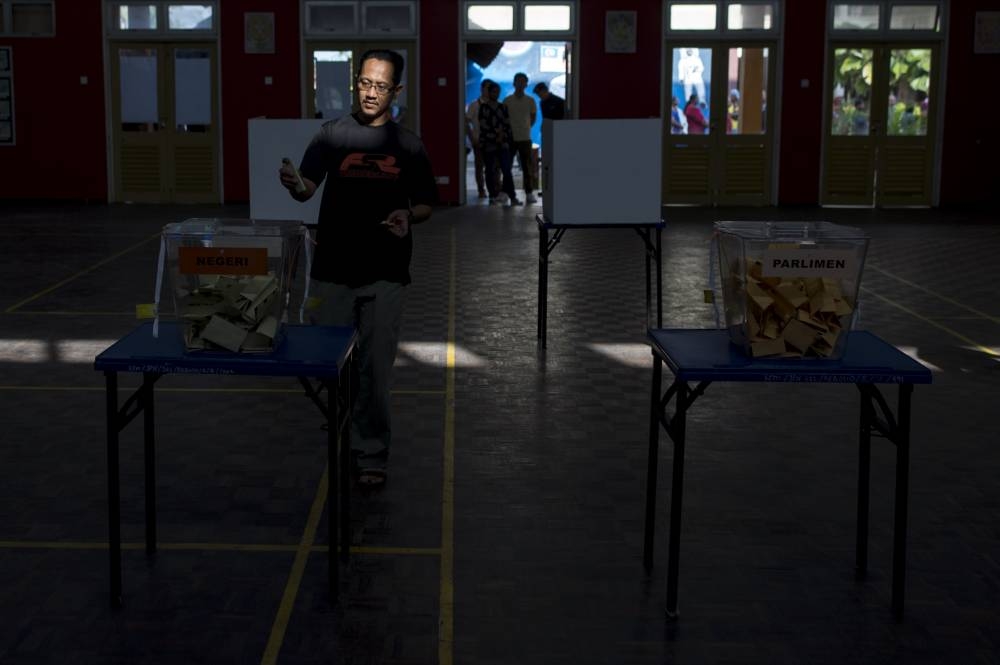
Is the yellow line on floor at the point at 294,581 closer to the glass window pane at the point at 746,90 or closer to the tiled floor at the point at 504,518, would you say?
the tiled floor at the point at 504,518

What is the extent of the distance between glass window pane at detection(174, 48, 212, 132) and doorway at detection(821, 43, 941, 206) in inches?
369

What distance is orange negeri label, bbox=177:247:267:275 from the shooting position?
4.07 m

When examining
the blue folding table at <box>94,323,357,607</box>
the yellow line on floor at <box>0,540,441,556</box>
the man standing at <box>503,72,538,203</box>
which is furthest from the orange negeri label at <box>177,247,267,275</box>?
the man standing at <box>503,72,538,203</box>

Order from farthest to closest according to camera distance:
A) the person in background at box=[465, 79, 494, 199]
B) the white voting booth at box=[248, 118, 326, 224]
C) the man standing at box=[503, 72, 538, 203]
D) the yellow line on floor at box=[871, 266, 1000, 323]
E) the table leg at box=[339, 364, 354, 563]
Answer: the man standing at box=[503, 72, 538, 203]
the person in background at box=[465, 79, 494, 199]
the yellow line on floor at box=[871, 266, 1000, 323]
the white voting booth at box=[248, 118, 326, 224]
the table leg at box=[339, 364, 354, 563]

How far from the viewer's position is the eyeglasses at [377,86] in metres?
4.87

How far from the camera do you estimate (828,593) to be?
4.26 meters

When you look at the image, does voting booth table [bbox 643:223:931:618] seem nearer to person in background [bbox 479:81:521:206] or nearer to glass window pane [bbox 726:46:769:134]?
person in background [bbox 479:81:521:206]

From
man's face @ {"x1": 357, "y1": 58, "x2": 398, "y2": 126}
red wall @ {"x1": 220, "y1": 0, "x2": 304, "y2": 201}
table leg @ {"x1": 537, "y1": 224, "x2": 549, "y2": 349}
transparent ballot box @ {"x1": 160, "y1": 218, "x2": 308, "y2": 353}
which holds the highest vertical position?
red wall @ {"x1": 220, "y1": 0, "x2": 304, "y2": 201}

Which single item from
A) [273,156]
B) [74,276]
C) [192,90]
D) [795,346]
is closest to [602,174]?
[273,156]

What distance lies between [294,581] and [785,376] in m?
1.72

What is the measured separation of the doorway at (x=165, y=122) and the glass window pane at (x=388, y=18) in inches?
93.8

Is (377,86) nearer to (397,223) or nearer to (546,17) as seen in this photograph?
(397,223)

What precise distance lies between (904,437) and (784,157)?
1646cm

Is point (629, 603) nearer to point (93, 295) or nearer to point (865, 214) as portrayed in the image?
point (93, 295)
